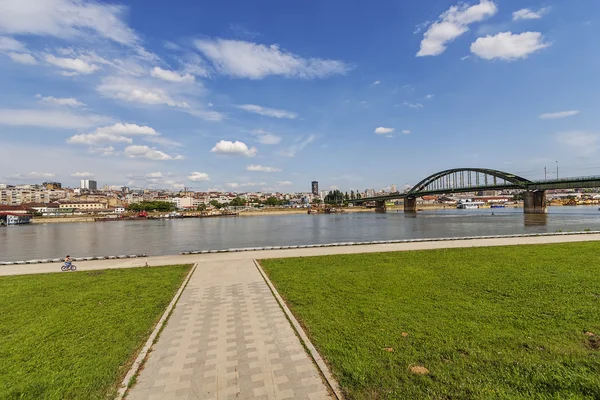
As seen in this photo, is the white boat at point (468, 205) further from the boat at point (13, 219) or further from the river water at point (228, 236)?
the boat at point (13, 219)

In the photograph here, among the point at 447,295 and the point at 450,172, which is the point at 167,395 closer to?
the point at 447,295

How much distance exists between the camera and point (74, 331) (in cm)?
566

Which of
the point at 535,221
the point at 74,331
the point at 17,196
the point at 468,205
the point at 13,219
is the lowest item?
the point at 468,205

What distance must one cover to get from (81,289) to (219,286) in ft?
13.4

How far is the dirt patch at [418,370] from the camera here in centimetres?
394

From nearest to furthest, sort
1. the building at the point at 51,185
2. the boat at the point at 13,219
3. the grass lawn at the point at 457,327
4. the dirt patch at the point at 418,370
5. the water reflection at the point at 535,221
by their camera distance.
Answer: the grass lawn at the point at 457,327 < the dirt patch at the point at 418,370 < the water reflection at the point at 535,221 < the boat at the point at 13,219 < the building at the point at 51,185

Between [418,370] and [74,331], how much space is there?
601 cm

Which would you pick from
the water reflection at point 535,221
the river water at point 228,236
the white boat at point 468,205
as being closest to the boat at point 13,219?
the river water at point 228,236

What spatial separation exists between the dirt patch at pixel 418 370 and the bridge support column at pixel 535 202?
78.3 m

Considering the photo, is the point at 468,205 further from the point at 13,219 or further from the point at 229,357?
the point at 13,219

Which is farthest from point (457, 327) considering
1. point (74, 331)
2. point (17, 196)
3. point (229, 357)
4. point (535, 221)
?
point (17, 196)

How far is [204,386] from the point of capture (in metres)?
3.91

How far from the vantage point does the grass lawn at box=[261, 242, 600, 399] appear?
12.1 ft

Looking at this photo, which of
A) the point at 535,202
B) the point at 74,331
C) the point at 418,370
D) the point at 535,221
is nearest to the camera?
the point at 418,370
